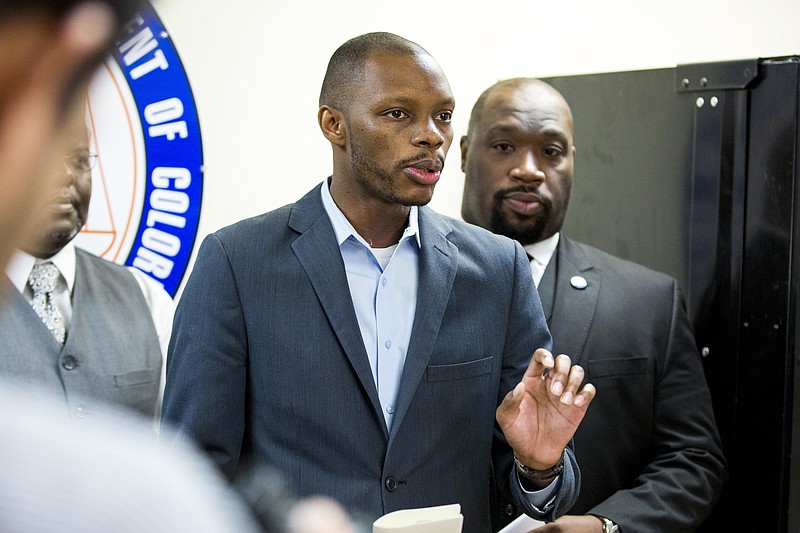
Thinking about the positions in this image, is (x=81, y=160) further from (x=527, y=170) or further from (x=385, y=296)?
(x=527, y=170)

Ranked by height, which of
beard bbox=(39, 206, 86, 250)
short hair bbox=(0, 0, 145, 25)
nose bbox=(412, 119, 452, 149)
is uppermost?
nose bbox=(412, 119, 452, 149)

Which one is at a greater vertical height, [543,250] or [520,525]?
[543,250]

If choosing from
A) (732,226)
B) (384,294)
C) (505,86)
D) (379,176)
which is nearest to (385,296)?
(384,294)

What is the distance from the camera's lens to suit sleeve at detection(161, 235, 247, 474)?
1765mm

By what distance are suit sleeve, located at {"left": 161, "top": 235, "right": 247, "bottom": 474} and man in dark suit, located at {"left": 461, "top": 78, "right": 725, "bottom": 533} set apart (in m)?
1.02

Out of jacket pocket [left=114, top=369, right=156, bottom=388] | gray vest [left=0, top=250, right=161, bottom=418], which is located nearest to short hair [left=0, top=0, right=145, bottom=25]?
gray vest [left=0, top=250, right=161, bottom=418]

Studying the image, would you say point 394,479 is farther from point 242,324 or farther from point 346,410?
point 242,324

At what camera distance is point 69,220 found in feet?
7.82

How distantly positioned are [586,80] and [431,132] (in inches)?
47.9

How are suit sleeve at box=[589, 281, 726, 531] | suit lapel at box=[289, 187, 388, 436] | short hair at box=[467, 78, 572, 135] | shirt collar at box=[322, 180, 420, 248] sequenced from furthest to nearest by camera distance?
short hair at box=[467, 78, 572, 135] → suit sleeve at box=[589, 281, 726, 531] → shirt collar at box=[322, 180, 420, 248] → suit lapel at box=[289, 187, 388, 436]

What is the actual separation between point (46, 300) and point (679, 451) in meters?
1.69

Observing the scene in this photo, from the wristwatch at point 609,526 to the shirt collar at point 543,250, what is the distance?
27.9 inches

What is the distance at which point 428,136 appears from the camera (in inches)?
74.9

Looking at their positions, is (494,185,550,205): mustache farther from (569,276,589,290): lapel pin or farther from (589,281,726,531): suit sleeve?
(589,281,726,531): suit sleeve
